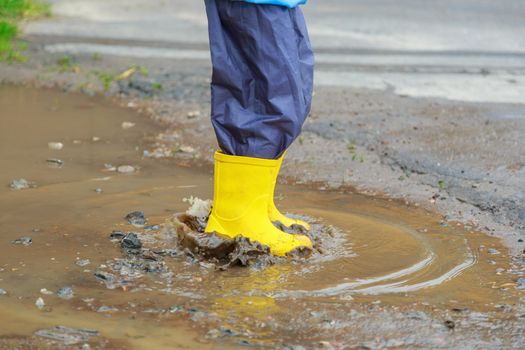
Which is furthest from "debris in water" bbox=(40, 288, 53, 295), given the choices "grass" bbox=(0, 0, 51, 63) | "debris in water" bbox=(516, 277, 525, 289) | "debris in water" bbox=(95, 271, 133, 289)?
"grass" bbox=(0, 0, 51, 63)

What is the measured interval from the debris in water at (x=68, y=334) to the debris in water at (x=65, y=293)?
24 centimetres

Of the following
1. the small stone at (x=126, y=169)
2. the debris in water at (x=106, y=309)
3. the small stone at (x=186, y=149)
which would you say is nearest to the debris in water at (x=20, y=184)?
the small stone at (x=126, y=169)

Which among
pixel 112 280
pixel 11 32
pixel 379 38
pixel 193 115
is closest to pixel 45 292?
pixel 112 280

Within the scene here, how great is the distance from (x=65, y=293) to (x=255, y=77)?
0.90 metres

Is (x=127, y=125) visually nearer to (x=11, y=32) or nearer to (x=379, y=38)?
(x=11, y=32)

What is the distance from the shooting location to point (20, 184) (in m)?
4.04

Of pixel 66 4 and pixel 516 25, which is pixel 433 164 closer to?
pixel 516 25

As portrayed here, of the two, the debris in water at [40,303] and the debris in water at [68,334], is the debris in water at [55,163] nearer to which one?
the debris in water at [40,303]

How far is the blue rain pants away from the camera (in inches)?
122

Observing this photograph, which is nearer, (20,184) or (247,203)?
(247,203)

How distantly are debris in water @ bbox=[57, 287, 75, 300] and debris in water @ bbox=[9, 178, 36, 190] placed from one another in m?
1.21

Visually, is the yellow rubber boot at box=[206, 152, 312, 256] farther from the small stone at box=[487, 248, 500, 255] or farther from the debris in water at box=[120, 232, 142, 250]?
the small stone at box=[487, 248, 500, 255]

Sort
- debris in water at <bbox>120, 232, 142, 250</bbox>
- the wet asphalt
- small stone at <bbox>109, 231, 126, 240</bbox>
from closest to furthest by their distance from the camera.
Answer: debris in water at <bbox>120, 232, 142, 250</bbox> → small stone at <bbox>109, 231, 126, 240</bbox> → the wet asphalt

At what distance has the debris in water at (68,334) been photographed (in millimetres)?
2541
